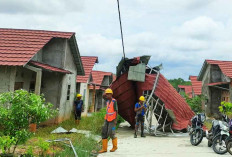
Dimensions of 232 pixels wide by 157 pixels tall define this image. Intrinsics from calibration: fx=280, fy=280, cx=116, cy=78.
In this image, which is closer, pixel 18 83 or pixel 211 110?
pixel 18 83

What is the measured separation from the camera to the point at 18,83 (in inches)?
490

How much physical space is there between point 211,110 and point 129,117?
13.2m

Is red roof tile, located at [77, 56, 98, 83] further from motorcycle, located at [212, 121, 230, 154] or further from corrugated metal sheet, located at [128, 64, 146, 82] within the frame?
motorcycle, located at [212, 121, 230, 154]

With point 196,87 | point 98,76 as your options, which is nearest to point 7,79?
point 98,76

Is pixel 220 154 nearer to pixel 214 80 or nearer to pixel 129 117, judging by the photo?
pixel 129 117

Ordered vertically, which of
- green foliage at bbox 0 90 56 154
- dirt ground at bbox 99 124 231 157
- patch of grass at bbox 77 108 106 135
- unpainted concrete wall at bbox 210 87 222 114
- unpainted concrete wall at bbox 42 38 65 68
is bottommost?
dirt ground at bbox 99 124 231 157

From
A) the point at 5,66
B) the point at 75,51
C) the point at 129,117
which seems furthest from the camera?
the point at 75,51

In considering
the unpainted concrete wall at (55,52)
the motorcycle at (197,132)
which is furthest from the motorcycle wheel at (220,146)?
the unpainted concrete wall at (55,52)

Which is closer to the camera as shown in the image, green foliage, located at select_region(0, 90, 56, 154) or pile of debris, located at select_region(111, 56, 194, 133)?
green foliage, located at select_region(0, 90, 56, 154)

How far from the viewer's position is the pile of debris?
1290 cm

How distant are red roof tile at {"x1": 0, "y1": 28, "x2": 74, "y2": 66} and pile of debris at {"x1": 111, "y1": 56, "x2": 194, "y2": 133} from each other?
12.3 ft

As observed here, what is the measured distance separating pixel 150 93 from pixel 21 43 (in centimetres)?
644

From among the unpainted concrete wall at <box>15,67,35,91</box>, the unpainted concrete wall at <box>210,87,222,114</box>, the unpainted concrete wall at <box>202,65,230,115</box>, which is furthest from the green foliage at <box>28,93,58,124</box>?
the unpainted concrete wall at <box>210,87,222,114</box>

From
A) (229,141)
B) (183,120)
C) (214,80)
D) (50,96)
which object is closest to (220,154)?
(229,141)
